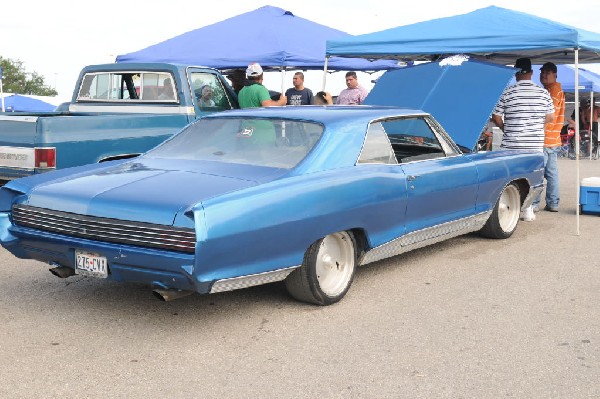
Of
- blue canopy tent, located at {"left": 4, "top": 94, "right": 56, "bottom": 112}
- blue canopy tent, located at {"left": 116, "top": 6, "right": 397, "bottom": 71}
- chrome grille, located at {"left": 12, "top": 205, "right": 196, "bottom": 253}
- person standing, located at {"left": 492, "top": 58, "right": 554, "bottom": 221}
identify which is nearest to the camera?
chrome grille, located at {"left": 12, "top": 205, "right": 196, "bottom": 253}

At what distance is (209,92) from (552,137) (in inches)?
171

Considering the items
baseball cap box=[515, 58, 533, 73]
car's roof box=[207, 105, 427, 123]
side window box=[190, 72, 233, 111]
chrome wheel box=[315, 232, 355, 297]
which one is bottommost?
chrome wheel box=[315, 232, 355, 297]

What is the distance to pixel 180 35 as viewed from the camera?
14.7 m

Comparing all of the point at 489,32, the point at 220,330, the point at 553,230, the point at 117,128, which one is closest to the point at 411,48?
the point at 489,32

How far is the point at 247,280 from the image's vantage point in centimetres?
409

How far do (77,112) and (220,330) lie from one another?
5689mm

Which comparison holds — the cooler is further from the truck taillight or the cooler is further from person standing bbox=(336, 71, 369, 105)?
the truck taillight

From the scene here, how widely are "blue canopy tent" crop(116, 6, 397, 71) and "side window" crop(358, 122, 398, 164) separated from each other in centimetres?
731

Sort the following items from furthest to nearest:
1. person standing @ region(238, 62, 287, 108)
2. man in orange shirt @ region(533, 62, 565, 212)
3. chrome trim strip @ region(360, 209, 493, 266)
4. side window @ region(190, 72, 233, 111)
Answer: person standing @ region(238, 62, 287, 108) → man in orange shirt @ region(533, 62, 565, 212) → side window @ region(190, 72, 233, 111) → chrome trim strip @ region(360, 209, 493, 266)

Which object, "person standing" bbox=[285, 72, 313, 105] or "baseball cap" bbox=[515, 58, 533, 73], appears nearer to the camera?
"baseball cap" bbox=[515, 58, 533, 73]

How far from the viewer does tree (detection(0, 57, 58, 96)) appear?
84144mm

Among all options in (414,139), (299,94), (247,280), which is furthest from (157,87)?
(247,280)

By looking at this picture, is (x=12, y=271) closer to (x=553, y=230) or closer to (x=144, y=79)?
(x=144, y=79)

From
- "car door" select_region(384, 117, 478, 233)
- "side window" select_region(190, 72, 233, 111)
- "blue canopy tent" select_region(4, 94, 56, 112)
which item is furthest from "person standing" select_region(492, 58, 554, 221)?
"blue canopy tent" select_region(4, 94, 56, 112)
